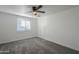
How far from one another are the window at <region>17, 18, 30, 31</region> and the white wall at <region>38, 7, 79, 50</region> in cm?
245

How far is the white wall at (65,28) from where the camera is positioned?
3.53 meters

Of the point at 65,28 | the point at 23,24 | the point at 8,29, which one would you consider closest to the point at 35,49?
the point at 65,28

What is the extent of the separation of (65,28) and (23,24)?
13.4 ft

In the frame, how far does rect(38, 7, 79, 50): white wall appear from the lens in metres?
3.53

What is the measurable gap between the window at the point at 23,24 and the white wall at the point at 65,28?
8.04 ft

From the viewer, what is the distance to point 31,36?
7.28 meters

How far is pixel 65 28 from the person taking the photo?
413cm

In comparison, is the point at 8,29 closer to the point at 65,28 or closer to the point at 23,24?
the point at 23,24

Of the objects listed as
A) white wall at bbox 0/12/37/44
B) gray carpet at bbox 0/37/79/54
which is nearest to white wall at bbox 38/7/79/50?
gray carpet at bbox 0/37/79/54

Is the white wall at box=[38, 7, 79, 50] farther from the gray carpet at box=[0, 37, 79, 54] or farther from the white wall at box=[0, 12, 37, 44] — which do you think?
the white wall at box=[0, 12, 37, 44]

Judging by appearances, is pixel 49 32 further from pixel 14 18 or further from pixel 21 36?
pixel 14 18

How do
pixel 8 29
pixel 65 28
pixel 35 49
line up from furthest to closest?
1. pixel 8 29
2. pixel 65 28
3. pixel 35 49
